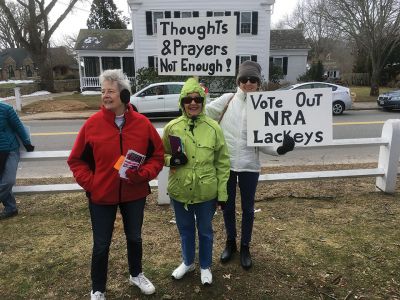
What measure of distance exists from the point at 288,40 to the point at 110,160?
33.6 meters

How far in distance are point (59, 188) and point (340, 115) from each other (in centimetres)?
1432

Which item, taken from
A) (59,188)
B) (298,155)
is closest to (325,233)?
(59,188)

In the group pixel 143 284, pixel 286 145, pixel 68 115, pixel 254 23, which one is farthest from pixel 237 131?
pixel 254 23

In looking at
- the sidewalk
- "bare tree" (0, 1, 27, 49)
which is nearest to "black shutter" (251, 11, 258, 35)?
the sidewalk

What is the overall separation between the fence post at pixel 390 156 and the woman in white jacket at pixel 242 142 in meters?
2.44

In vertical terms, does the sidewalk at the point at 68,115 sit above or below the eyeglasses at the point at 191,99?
below

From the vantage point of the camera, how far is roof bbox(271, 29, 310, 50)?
3247 centimetres

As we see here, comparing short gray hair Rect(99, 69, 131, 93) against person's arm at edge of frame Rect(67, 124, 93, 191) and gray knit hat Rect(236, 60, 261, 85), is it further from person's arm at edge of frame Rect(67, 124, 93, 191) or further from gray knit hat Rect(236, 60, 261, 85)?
gray knit hat Rect(236, 60, 261, 85)

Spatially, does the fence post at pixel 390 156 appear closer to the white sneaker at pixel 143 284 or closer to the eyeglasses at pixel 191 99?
the eyeglasses at pixel 191 99

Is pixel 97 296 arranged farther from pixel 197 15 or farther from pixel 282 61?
pixel 282 61

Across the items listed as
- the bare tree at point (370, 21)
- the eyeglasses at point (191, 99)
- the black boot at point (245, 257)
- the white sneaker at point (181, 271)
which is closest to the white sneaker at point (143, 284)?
the white sneaker at point (181, 271)

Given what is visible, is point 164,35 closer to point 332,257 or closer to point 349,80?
point 332,257

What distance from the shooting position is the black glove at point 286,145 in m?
3.29

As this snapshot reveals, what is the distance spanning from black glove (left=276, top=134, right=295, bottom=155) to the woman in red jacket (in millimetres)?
1151
